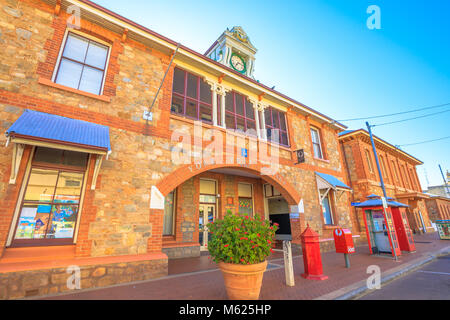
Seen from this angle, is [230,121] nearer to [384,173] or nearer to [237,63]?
[237,63]

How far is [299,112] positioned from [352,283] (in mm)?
9058

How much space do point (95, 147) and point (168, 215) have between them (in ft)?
17.1

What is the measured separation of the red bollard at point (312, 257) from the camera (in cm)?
524

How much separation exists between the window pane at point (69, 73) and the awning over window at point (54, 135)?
1.21 meters

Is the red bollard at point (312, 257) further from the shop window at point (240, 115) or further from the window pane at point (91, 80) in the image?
the window pane at point (91, 80)

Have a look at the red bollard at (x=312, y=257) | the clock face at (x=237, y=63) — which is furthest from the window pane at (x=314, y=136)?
the red bollard at (x=312, y=257)

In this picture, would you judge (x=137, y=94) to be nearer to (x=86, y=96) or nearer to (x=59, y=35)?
(x=86, y=96)

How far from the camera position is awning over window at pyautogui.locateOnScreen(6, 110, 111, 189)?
407cm

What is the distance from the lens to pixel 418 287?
454 centimetres

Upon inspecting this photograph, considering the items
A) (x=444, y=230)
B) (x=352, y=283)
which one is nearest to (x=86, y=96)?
(x=352, y=283)

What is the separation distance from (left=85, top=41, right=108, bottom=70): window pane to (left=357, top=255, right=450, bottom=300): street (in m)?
9.16

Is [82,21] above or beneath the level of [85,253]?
above

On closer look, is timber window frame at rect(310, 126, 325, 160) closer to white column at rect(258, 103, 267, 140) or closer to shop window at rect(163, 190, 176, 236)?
white column at rect(258, 103, 267, 140)
